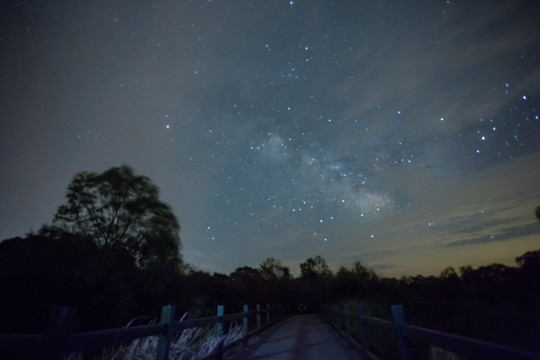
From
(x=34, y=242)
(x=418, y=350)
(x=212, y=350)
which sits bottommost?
(x=418, y=350)

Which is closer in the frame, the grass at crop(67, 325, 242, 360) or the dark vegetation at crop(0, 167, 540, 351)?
the grass at crop(67, 325, 242, 360)

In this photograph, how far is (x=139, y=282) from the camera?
43.8 feet

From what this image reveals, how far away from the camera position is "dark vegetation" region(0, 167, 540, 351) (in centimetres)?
867

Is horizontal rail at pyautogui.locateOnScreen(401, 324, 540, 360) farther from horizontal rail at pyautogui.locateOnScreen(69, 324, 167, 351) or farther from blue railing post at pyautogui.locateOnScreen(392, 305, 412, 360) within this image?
horizontal rail at pyautogui.locateOnScreen(69, 324, 167, 351)

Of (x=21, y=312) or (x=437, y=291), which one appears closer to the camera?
(x=21, y=312)

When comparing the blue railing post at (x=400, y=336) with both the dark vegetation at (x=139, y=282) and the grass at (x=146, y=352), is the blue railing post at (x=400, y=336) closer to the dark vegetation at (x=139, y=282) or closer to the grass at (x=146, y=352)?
the grass at (x=146, y=352)

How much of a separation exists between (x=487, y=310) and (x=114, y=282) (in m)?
13.6

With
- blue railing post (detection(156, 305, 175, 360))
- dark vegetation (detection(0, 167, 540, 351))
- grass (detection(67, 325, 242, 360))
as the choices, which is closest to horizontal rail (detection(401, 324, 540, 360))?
blue railing post (detection(156, 305, 175, 360))

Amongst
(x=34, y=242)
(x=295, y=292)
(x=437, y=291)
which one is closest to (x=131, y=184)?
(x=34, y=242)

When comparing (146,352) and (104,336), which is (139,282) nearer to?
(146,352)

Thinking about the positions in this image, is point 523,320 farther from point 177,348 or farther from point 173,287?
point 173,287

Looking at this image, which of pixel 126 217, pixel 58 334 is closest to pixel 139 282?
pixel 126 217

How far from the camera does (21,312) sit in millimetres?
8266

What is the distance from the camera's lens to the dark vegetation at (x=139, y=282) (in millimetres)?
8672
